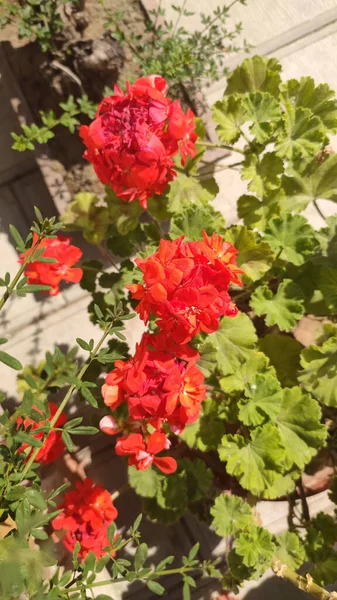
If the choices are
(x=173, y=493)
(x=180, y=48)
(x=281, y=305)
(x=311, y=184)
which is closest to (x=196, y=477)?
(x=173, y=493)

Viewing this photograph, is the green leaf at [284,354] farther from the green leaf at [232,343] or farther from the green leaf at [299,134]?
the green leaf at [299,134]

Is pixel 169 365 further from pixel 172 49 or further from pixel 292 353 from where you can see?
pixel 172 49

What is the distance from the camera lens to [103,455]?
2.00 meters

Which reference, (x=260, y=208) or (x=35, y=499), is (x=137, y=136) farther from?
(x=35, y=499)

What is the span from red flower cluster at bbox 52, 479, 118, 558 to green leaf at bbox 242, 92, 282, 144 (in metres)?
1.10

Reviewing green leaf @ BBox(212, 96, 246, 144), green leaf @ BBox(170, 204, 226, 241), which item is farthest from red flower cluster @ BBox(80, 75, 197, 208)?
green leaf @ BBox(212, 96, 246, 144)

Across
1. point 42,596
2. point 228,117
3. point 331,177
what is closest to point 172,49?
point 228,117

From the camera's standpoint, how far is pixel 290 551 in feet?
4.84

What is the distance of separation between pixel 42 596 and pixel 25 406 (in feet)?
0.86

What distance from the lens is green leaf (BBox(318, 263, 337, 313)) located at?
1366 mm

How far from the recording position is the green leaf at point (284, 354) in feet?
5.03

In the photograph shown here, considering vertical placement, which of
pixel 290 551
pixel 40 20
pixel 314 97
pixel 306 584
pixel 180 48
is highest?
pixel 40 20

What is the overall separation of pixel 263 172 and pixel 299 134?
0.14 meters

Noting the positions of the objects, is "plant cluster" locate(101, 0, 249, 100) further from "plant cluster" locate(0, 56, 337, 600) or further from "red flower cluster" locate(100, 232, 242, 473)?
"red flower cluster" locate(100, 232, 242, 473)
